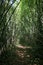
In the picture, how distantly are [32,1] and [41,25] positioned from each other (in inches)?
81.3

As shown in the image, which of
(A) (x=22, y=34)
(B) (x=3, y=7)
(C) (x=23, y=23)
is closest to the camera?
(B) (x=3, y=7)

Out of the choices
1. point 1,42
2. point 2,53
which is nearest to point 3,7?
point 1,42

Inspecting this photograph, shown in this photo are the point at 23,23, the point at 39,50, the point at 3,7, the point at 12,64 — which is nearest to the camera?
the point at 12,64

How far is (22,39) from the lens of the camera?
25109mm

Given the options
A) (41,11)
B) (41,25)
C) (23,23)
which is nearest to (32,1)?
(41,11)

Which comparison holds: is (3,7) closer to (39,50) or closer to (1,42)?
(1,42)

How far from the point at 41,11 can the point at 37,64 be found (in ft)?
10.2

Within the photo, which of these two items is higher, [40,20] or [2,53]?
[40,20]

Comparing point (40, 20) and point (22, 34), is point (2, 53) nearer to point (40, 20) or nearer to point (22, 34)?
point (40, 20)

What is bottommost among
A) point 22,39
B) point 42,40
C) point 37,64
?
Answer: point 22,39

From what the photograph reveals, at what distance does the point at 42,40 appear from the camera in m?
9.63

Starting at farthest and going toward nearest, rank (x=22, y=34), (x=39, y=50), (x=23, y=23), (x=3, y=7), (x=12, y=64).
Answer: (x=22, y=34)
(x=23, y=23)
(x=39, y=50)
(x=3, y=7)
(x=12, y=64)

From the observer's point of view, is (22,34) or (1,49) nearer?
(1,49)

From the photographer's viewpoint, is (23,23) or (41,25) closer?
(41,25)
